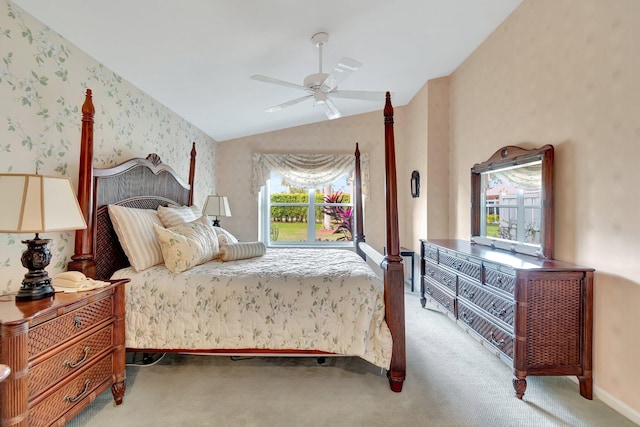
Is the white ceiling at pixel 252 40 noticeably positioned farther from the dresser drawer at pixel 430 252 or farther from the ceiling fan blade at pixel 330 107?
the dresser drawer at pixel 430 252

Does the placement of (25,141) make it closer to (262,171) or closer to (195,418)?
(195,418)

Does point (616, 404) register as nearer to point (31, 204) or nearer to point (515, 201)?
point (515, 201)

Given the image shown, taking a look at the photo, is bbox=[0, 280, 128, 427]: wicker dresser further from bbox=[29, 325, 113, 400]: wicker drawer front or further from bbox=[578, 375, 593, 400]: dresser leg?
bbox=[578, 375, 593, 400]: dresser leg

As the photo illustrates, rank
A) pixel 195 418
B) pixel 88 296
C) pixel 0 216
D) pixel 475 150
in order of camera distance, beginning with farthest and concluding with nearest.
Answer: pixel 475 150, pixel 195 418, pixel 88 296, pixel 0 216

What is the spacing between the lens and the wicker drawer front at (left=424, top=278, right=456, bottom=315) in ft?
9.61

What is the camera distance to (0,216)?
131 centimetres

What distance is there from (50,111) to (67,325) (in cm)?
138

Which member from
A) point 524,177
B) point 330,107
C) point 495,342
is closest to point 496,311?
point 495,342

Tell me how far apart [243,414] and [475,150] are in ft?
10.7

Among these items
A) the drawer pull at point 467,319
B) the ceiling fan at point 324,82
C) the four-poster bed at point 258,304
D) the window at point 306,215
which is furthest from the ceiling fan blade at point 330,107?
the window at point 306,215

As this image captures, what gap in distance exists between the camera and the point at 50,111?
1973 millimetres

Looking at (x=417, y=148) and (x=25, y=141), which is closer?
(x=25, y=141)

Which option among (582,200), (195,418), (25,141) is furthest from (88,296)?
(582,200)

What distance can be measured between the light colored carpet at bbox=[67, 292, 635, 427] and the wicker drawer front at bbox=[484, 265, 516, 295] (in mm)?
643
